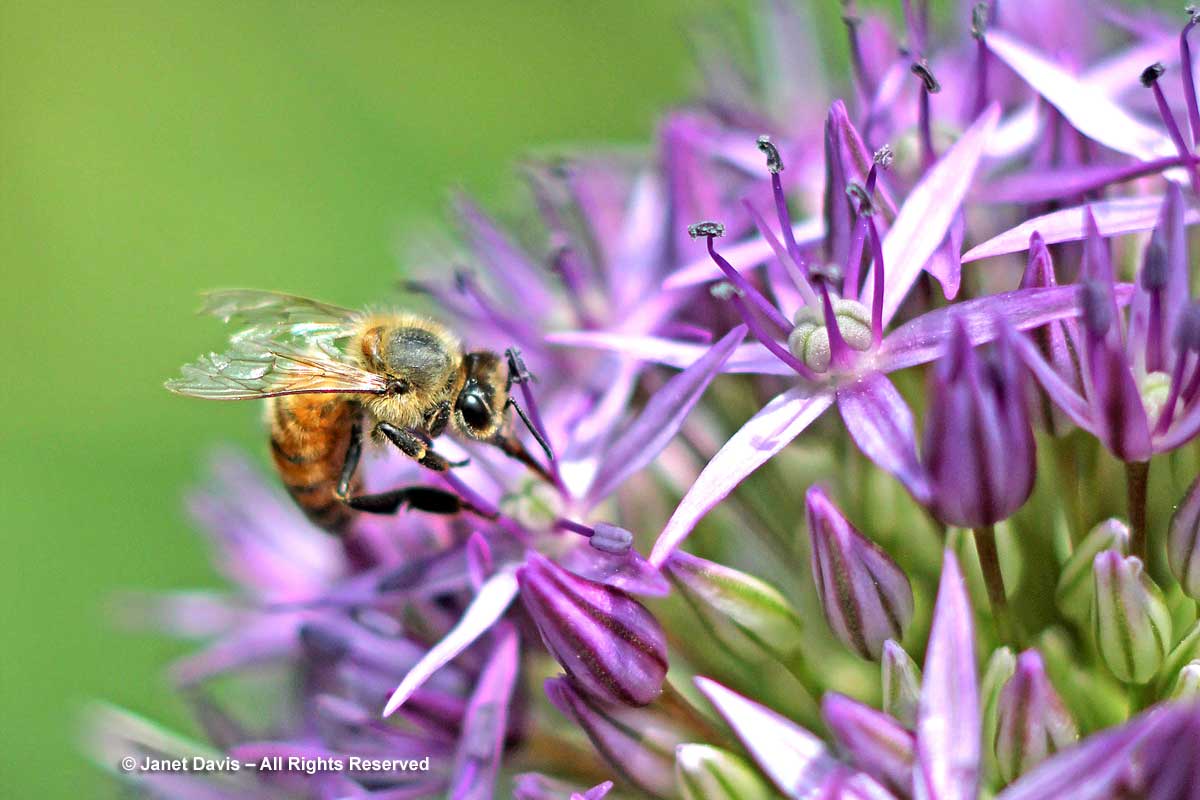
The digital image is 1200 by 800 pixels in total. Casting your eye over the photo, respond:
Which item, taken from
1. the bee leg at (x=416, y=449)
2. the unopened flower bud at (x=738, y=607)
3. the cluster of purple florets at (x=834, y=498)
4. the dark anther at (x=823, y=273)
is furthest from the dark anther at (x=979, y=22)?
the bee leg at (x=416, y=449)

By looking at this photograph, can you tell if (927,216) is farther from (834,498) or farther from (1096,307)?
(834,498)

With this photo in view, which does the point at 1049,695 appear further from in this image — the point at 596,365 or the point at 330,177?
the point at 330,177

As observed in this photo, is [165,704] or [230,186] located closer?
[165,704]

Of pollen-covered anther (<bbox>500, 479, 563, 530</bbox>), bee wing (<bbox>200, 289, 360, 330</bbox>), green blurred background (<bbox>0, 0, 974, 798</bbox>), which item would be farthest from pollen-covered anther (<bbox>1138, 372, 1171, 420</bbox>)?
green blurred background (<bbox>0, 0, 974, 798</bbox>)

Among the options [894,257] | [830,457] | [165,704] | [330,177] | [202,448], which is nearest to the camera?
[894,257]

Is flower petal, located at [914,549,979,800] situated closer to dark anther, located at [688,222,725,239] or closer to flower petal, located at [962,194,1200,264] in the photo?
flower petal, located at [962,194,1200,264]

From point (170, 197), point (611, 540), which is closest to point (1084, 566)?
point (611, 540)

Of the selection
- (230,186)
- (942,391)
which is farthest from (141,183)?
(942,391)
